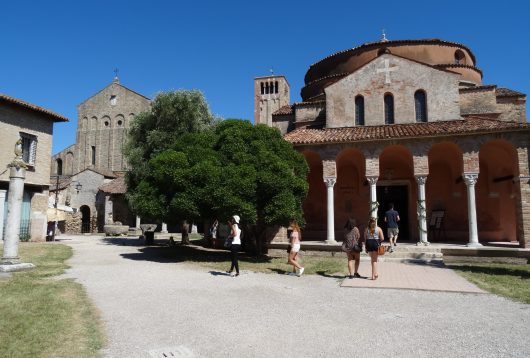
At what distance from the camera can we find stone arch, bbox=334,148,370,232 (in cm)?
1936

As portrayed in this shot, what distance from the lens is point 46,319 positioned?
228 inches

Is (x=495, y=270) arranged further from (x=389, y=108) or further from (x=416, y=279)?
(x=389, y=108)

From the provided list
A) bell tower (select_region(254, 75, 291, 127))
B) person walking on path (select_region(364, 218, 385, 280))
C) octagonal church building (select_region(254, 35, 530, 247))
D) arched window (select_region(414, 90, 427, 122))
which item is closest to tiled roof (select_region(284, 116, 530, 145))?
octagonal church building (select_region(254, 35, 530, 247))

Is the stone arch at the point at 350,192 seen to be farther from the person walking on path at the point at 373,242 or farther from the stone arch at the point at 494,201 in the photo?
the person walking on path at the point at 373,242

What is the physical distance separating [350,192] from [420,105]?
5.44 metres

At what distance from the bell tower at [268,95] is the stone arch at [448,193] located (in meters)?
29.3

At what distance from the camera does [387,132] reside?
16.7m

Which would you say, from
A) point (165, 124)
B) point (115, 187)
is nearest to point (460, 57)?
point (165, 124)

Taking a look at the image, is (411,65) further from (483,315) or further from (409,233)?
(483,315)

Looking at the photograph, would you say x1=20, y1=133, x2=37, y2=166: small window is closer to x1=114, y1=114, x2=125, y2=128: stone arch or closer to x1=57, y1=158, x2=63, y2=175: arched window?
x1=114, y1=114, x2=125, y2=128: stone arch

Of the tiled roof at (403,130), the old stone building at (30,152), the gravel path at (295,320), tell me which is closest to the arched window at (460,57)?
the tiled roof at (403,130)

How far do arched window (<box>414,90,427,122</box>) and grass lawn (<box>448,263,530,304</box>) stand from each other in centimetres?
756

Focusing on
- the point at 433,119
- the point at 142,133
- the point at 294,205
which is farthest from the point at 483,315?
the point at 142,133

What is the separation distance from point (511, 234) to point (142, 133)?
68.7 ft
